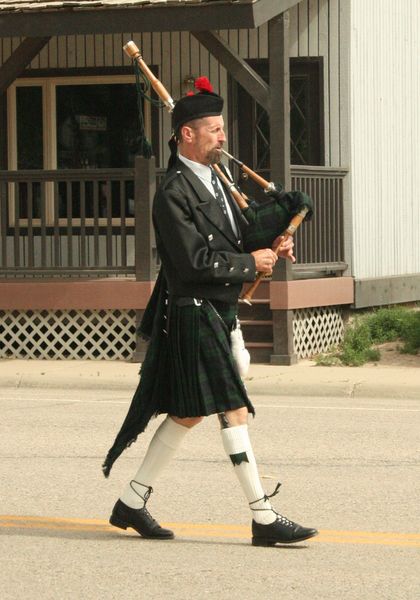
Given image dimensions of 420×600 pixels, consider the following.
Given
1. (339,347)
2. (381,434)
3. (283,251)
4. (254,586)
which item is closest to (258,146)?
(339,347)

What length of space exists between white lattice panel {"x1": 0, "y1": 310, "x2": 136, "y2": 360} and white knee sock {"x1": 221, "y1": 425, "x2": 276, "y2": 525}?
8893 millimetres

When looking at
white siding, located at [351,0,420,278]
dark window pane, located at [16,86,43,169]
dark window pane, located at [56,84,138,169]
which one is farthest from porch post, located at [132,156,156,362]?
dark window pane, located at [16,86,43,169]

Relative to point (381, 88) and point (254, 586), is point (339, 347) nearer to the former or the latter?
point (381, 88)

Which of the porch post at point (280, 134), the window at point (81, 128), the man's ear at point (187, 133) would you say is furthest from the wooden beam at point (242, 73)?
the man's ear at point (187, 133)

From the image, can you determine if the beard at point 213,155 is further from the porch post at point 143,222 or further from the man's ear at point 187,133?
the porch post at point 143,222

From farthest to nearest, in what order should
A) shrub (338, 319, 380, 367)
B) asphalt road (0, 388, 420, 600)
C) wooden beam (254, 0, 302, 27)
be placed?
shrub (338, 319, 380, 367), wooden beam (254, 0, 302, 27), asphalt road (0, 388, 420, 600)

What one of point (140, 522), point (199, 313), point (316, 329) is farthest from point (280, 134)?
point (140, 522)

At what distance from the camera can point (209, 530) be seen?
745 centimetres

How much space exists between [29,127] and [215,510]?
1085 cm

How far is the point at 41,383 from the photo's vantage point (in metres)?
14.2

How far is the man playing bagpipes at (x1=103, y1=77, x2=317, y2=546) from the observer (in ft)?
22.9

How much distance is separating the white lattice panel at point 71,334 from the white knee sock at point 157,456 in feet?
28.3

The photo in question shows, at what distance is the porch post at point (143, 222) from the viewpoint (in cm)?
1539

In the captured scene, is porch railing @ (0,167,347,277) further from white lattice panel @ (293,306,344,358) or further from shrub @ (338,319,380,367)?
shrub @ (338,319,380,367)
